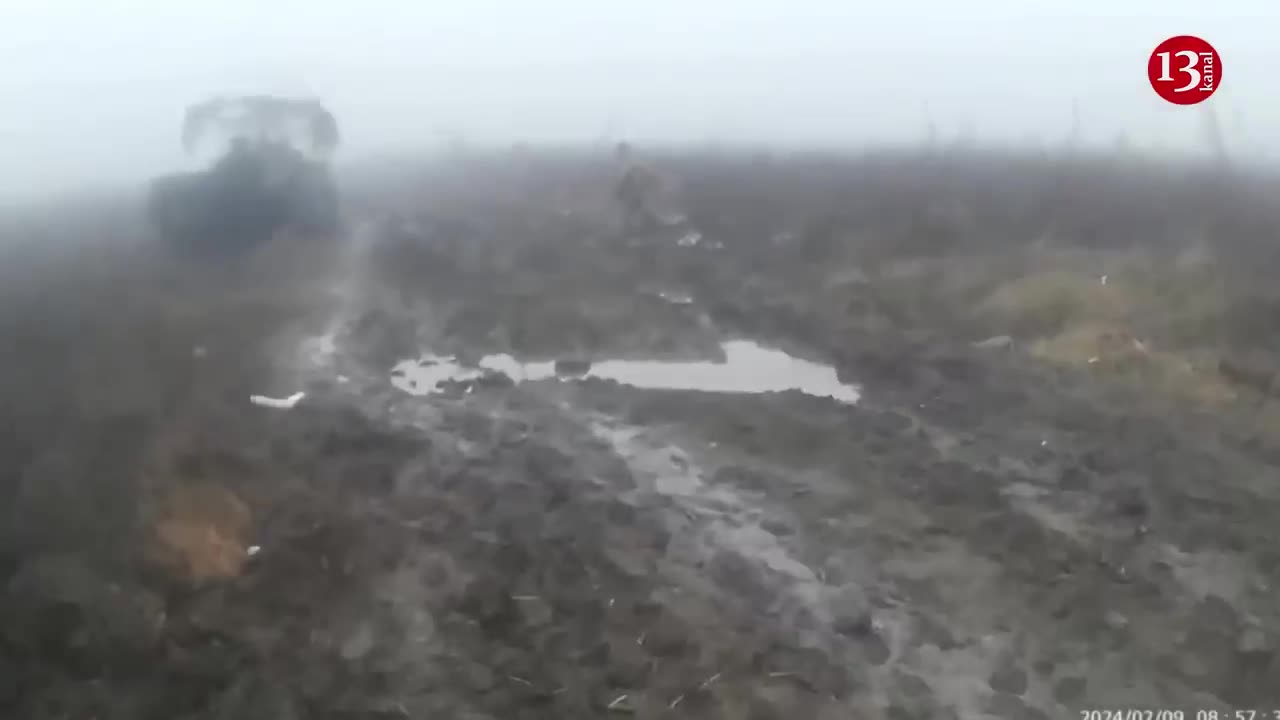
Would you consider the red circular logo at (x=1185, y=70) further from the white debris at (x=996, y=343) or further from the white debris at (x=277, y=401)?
the white debris at (x=277, y=401)

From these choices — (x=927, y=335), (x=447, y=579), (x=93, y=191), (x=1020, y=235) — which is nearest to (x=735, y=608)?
(x=447, y=579)

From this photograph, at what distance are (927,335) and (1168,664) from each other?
1.01m

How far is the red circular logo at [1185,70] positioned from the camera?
2.04 metres

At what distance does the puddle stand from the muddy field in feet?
0.04

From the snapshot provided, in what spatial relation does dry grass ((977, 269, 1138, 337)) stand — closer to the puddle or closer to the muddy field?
the muddy field

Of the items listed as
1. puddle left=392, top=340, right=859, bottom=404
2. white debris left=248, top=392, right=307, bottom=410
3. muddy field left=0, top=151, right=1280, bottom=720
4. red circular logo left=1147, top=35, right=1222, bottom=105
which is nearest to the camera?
muddy field left=0, top=151, right=1280, bottom=720

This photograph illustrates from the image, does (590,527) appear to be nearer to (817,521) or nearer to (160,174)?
(817,521)

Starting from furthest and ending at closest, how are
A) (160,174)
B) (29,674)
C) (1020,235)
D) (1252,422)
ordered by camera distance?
(1020,235)
(1252,422)
(160,174)
(29,674)

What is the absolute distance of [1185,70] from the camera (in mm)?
2057

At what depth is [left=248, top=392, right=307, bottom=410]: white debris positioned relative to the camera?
193 centimetres

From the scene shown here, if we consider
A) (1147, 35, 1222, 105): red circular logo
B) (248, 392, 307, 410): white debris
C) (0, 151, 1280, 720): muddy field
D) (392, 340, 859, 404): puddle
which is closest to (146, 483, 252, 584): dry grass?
(0, 151, 1280, 720): muddy field

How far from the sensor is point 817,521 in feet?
6.56

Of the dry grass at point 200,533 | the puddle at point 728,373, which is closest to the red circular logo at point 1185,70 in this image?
the puddle at point 728,373

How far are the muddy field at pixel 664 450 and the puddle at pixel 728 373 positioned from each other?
0.04 feet
